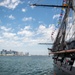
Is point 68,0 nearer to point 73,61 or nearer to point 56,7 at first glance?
point 56,7

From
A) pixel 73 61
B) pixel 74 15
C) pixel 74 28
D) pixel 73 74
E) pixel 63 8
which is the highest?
pixel 63 8

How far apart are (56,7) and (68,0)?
4608mm

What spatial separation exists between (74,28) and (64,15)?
9.27 meters

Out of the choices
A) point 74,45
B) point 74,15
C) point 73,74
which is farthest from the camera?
point 74,15

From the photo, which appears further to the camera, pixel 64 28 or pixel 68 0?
pixel 68 0

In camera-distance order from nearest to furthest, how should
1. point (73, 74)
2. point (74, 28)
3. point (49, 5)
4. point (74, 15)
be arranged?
point (73, 74), point (74, 28), point (74, 15), point (49, 5)

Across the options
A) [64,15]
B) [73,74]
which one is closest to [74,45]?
[73,74]

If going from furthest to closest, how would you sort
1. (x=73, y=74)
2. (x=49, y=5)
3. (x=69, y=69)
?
1. (x=49, y=5)
2. (x=69, y=69)
3. (x=73, y=74)

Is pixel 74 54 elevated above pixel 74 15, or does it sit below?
below

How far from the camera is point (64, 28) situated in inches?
1164

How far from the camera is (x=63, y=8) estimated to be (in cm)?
3631

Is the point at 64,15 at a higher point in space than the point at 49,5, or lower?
lower

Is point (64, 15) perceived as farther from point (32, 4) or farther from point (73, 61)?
point (73, 61)

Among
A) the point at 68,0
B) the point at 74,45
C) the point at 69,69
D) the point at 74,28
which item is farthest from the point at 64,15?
the point at 69,69
